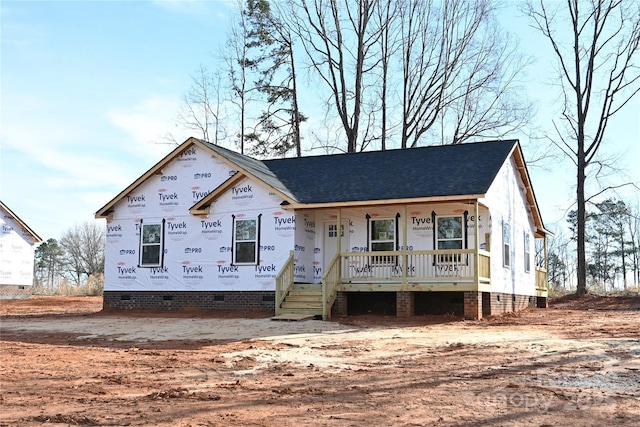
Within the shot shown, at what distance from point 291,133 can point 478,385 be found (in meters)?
31.7

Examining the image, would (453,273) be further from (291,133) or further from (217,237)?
(291,133)

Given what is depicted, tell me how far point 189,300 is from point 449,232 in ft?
29.0

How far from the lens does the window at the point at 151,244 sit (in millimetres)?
23406

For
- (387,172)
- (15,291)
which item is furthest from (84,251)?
(387,172)

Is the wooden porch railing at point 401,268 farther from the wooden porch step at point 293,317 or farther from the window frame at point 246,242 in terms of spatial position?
the window frame at point 246,242

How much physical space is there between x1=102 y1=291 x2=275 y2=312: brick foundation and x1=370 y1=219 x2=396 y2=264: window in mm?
3604

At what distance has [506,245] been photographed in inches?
878

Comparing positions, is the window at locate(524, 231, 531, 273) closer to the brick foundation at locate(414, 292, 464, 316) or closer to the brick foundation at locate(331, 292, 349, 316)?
the brick foundation at locate(414, 292, 464, 316)

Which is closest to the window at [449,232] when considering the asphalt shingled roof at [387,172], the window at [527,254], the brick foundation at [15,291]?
the asphalt shingled roof at [387,172]

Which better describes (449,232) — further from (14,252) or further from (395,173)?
(14,252)

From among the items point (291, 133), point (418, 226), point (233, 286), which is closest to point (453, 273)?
point (418, 226)

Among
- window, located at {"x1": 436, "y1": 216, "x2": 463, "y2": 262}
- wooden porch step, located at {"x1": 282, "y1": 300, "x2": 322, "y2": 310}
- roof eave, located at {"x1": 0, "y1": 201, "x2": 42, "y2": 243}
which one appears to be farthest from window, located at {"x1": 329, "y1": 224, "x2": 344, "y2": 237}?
roof eave, located at {"x1": 0, "y1": 201, "x2": 42, "y2": 243}

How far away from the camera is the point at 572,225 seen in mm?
58125

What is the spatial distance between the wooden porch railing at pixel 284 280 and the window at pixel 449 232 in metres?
4.43
